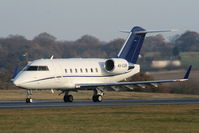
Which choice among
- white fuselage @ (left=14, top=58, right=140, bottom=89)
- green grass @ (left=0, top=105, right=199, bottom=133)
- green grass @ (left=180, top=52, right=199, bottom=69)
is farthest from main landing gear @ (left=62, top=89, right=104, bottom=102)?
green grass @ (left=180, top=52, right=199, bottom=69)

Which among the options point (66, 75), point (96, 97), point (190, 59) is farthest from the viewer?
point (190, 59)

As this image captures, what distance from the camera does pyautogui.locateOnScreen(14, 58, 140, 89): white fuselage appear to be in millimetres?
40247

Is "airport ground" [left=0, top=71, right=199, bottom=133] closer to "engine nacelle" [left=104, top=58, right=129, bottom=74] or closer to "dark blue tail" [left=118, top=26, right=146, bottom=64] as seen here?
"engine nacelle" [left=104, top=58, right=129, bottom=74]

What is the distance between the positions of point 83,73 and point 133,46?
6.13 metres

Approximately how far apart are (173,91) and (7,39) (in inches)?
2459

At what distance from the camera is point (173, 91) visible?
61.9 metres

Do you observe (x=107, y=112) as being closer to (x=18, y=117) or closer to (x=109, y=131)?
(x=18, y=117)

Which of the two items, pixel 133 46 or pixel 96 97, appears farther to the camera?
pixel 133 46

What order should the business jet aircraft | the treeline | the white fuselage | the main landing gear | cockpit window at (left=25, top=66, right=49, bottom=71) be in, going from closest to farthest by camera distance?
the white fuselage → the business jet aircraft → cockpit window at (left=25, top=66, right=49, bottom=71) → the main landing gear → the treeline

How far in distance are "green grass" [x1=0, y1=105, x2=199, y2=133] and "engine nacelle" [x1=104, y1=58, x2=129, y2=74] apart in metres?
10.8

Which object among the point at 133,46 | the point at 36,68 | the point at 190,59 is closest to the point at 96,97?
the point at 36,68

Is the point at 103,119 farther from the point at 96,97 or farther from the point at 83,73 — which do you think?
the point at 83,73

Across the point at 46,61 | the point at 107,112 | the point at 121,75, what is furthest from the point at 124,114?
the point at 121,75

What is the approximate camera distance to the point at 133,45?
48.2 m
